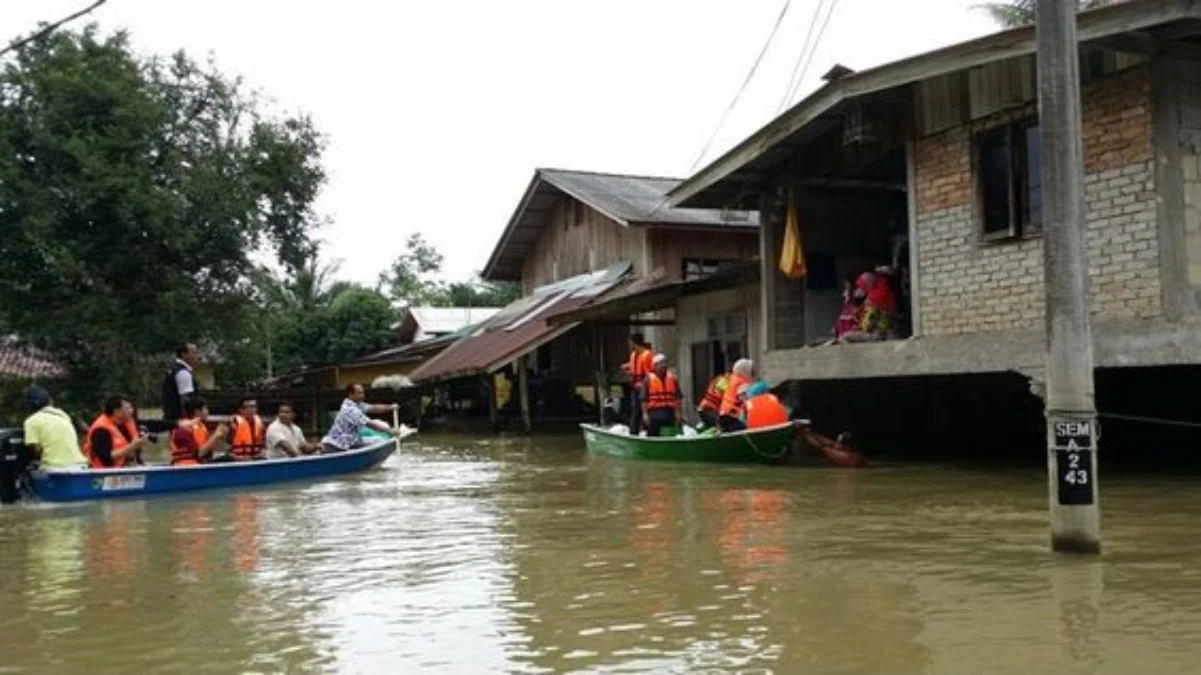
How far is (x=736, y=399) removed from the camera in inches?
602

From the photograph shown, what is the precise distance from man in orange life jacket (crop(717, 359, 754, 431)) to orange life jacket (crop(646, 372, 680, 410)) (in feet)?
5.21

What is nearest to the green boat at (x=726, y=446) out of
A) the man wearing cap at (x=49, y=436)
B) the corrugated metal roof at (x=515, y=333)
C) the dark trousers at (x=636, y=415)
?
the dark trousers at (x=636, y=415)

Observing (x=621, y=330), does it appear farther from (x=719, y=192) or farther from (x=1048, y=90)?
(x=1048, y=90)

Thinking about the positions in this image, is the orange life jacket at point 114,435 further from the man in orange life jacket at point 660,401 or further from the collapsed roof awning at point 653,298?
the collapsed roof awning at point 653,298

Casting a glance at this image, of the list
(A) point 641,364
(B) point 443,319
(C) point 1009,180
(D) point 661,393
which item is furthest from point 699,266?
(B) point 443,319

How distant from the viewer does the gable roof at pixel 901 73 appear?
1005 cm

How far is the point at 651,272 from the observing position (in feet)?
81.6

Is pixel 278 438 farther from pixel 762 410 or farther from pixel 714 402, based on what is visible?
pixel 762 410

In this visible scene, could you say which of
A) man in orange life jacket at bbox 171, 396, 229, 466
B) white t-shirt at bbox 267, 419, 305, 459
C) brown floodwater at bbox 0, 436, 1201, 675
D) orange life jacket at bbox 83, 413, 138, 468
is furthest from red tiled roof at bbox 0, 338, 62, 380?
brown floodwater at bbox 0, 436, 1201, 675

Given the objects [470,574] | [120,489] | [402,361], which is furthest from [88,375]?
[470,574]

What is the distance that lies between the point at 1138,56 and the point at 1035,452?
6.99 m

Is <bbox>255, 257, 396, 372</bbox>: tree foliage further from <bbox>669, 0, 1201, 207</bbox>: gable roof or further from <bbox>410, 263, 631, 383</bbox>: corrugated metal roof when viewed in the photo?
<bbox>669, 0, 1201, 207</bbox>: gable roof

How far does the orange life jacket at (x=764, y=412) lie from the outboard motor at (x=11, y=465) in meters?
8.24

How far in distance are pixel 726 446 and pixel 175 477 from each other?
21.4ft
